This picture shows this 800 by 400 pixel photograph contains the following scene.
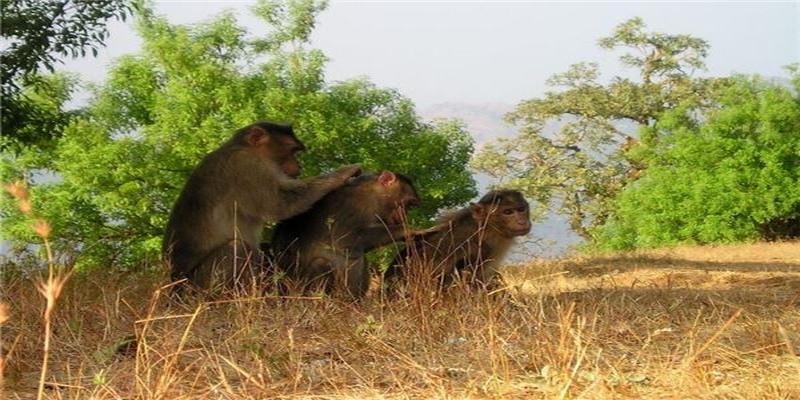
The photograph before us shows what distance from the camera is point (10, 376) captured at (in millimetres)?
5430

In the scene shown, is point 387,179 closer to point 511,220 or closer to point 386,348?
point 511,220

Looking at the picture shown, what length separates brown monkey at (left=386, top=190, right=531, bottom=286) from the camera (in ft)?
31.2

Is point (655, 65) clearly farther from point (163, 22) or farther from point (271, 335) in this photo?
point (271, 335)

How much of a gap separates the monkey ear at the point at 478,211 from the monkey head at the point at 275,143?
1.59 m

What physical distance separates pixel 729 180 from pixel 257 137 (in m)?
34.3

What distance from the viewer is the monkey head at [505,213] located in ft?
32.0

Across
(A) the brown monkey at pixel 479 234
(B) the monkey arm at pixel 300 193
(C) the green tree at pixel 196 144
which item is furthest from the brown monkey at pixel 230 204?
(C) the green tree at pixel 196 144

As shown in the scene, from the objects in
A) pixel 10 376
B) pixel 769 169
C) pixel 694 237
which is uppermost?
pixel 10 376

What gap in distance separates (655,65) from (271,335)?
4880 cm

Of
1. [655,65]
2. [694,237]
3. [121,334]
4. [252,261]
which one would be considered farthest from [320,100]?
[655,65]

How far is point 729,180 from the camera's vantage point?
41.0 meters

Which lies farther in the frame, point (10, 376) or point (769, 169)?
point (769, 169)

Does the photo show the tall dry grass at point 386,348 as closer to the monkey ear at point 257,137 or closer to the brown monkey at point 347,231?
the brown monkey at point 347,231

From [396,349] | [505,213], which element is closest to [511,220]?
[505,213]
